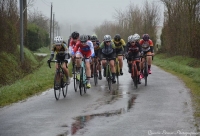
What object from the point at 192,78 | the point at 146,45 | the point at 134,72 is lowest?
the point at 192,78

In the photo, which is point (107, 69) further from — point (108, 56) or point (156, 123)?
point (156, 123)

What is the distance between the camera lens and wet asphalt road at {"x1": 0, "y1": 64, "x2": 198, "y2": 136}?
794cm

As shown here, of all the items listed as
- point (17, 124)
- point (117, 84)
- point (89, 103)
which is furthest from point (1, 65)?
point (17, 124)

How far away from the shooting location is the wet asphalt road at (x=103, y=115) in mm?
7941

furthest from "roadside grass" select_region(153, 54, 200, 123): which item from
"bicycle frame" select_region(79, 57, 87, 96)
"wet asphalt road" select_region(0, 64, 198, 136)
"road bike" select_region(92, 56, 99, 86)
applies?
"road bike" select_region(92, 56, 99, 86)

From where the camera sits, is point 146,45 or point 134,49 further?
point 146,45

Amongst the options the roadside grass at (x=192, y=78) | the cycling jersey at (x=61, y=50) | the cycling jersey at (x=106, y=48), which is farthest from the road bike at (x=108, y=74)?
the roadside grass at (x=192, y=78)

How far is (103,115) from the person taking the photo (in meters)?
9.54

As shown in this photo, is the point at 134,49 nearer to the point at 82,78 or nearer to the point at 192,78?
the point at 82,78

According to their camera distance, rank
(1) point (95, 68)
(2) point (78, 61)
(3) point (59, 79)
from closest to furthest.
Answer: (3) point (59, 79)
(2) point (78, 61)
(1) point (95, 68)

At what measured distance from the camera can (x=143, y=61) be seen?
16766 millimetres

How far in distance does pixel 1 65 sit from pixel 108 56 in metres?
8.38

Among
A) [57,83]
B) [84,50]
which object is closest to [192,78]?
[84,50]

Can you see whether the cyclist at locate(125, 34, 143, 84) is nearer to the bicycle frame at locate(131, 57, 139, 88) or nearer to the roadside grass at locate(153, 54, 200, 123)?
the bicycle frame at locate(131, 57, 139, 88)
